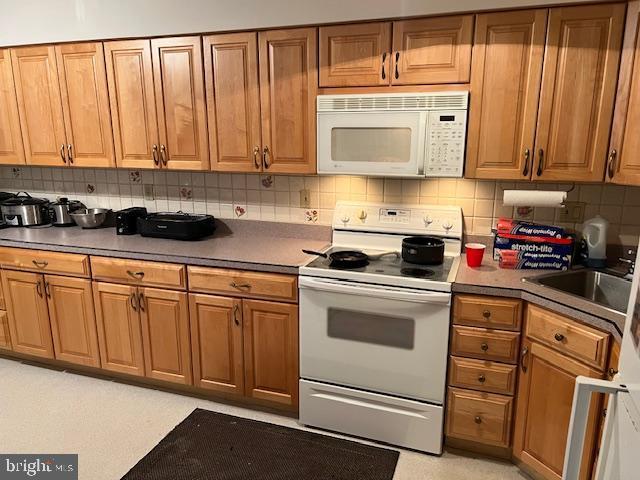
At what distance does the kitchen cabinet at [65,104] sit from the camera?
266 cm

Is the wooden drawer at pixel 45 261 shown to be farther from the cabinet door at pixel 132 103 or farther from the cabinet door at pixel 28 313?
the cabinet door at pixel 132 103

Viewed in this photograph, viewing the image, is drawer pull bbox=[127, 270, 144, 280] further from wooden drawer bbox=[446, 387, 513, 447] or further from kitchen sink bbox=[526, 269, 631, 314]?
kitchen sink bbox=[526, 269, 631, 314]

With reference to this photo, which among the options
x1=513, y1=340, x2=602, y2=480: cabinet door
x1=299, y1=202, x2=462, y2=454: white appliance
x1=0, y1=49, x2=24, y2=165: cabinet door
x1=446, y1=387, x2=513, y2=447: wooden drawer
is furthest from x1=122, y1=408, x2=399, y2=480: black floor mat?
x1=0, y1=49, x2=24, y2=165: cabinet door

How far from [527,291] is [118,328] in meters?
2.15

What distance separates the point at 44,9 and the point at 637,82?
299 cm

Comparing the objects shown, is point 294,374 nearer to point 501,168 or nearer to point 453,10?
point 501,168

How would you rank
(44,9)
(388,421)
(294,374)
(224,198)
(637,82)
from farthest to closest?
1. (224,198)
2. (44,9)
3. (294,374)
4. (388,421)
5. (637,82)

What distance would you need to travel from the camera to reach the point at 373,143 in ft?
7.30

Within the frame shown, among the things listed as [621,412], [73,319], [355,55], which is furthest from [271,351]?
[621,412]

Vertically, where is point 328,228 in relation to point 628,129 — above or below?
below

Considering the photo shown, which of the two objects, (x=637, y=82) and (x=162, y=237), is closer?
(x=637, y=82)

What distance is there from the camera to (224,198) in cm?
295

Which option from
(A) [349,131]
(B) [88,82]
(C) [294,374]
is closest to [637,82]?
(A) [349,131]

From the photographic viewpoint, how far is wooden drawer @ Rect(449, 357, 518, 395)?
203 cm
